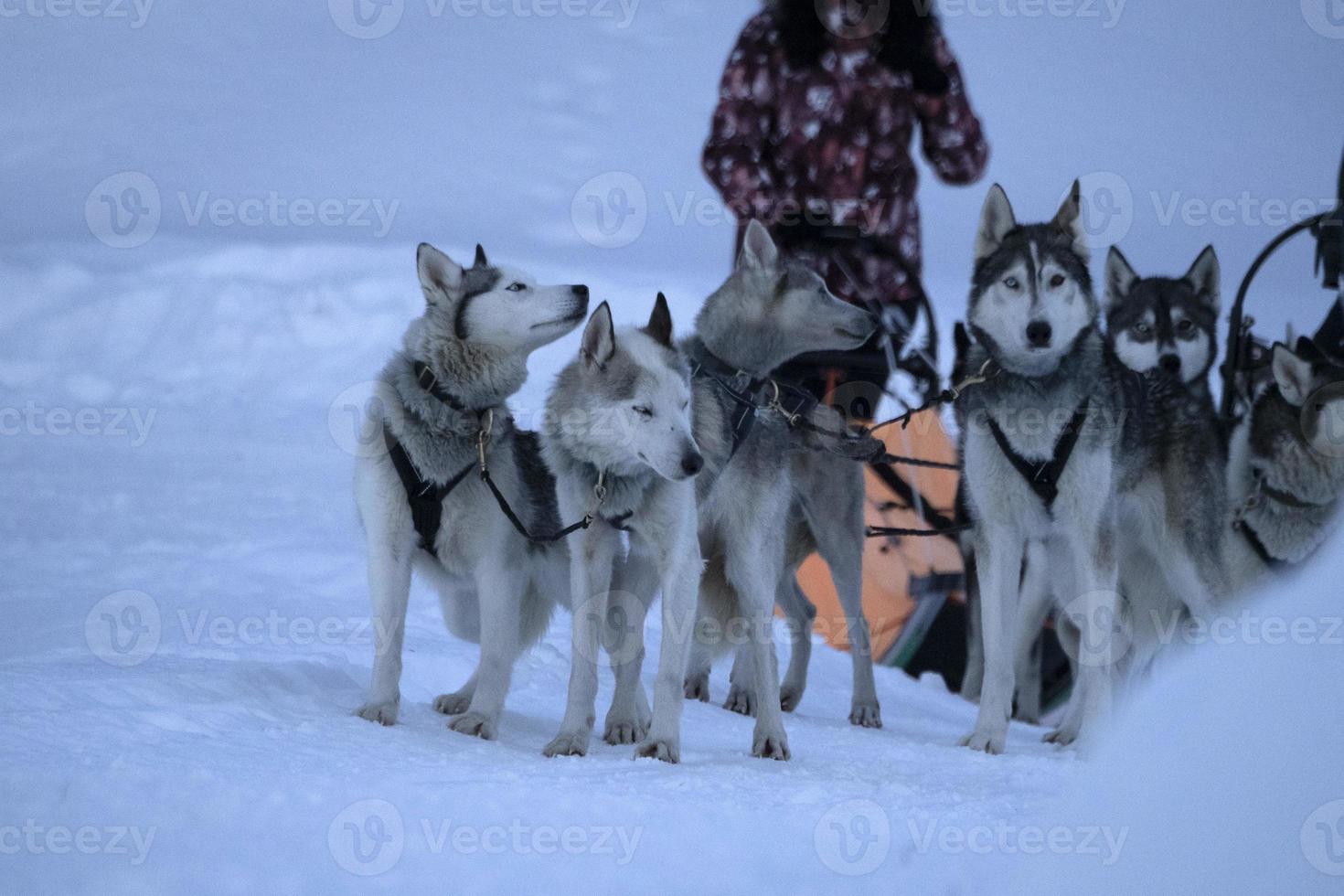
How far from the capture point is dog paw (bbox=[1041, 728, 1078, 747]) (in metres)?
4.54

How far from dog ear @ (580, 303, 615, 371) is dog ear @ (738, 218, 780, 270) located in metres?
0.99

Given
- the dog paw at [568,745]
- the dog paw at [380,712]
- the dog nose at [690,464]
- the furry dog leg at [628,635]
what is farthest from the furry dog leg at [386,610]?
the dog nose at [690,464]

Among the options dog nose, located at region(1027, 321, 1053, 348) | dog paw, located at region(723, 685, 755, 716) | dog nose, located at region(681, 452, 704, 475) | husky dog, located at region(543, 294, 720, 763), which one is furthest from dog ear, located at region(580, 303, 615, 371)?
dog paw, located at region(723, 685, 755, 716)

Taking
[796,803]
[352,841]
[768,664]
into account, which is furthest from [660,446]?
[352,841]

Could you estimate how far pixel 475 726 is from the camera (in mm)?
3576

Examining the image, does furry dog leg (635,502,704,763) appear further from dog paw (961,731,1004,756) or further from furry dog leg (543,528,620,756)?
dog paw (961,731,1004,756)

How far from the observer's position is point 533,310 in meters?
3.65

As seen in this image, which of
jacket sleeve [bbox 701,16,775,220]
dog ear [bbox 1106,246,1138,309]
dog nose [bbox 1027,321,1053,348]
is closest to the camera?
dog nose [bbox 1027,321,1053,348]

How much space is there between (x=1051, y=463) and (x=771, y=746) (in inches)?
51.2

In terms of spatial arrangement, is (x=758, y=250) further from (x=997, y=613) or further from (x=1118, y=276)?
(x=1118, y=276)

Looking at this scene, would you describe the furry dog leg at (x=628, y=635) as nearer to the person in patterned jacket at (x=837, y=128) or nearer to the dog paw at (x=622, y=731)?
the dog paw at (x=622, y=731)

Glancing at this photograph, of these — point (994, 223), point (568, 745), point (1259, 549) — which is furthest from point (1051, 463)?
point (568, 745)

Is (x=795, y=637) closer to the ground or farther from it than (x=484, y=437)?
closer to the ground

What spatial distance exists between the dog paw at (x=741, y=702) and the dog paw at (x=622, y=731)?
0.97 m
